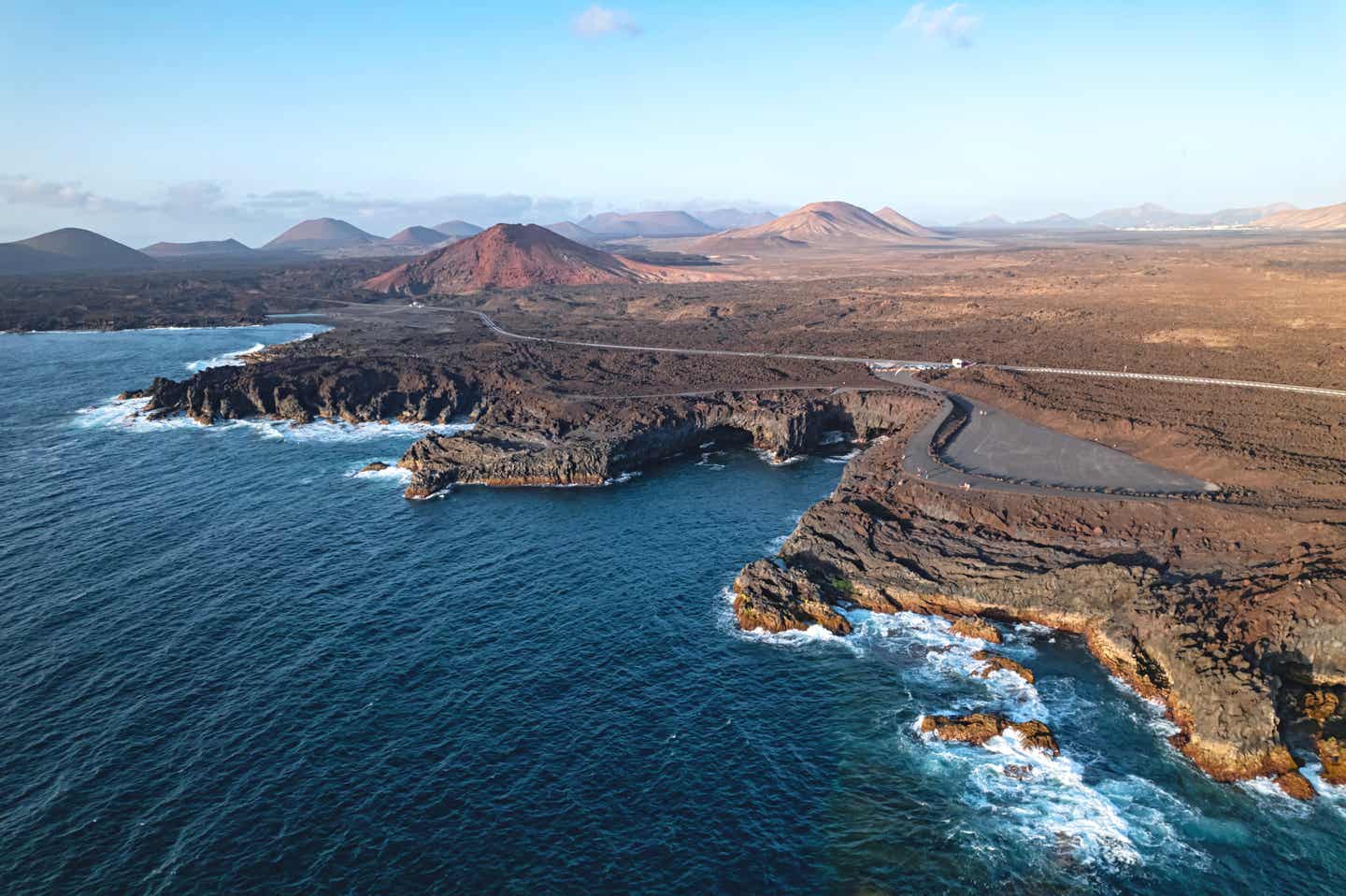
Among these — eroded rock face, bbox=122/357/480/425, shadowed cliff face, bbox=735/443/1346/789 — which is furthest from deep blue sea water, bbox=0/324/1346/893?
eroded rock face, bbox=122/357/480/425

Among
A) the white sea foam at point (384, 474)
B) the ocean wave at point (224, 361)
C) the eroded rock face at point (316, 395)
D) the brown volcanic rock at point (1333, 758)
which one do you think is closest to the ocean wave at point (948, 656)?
the brown volcanic rock at point (1333, 758)

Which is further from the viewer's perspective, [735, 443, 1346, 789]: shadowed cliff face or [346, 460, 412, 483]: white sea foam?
[346, 460, 412, 483]: white sea foam

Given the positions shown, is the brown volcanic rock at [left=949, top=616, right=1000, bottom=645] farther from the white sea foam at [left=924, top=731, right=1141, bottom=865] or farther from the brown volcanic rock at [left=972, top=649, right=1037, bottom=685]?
A: the white sea foam at [left=924, top=731, right=1141, bottom=865]

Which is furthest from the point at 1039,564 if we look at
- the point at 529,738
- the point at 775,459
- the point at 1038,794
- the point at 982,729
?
the point at 775,459

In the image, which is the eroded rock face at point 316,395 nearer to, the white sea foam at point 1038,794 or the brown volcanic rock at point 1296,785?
the white sea foam at point 1038,794

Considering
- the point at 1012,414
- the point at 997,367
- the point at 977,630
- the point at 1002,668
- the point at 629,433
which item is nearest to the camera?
the point at 1002,668

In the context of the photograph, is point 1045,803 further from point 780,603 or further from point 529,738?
point 529,738
